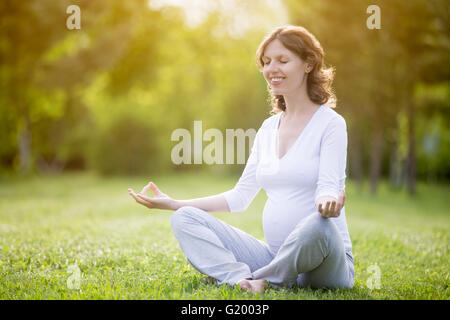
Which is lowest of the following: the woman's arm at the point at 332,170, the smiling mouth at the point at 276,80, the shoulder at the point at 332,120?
the woman's arm at the point at 332,170

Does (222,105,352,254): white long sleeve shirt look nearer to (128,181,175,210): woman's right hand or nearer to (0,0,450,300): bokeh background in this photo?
(0,0,450,300): bokeh background

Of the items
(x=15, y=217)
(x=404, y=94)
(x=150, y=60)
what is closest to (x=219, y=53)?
(x=150, y=60)

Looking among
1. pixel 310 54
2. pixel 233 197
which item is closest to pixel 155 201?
pixel 233 197

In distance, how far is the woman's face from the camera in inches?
131

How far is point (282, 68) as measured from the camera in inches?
131

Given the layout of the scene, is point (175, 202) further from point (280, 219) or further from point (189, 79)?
point (189, 79)

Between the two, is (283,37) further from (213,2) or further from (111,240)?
(213,2)

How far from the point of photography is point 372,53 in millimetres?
15969

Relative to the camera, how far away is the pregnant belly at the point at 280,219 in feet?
10.7

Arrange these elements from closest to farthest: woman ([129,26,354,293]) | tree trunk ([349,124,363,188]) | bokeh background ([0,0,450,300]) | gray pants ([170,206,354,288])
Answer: gray pants ([170,206,354,288])
woman ([129,26,354,293])
bokeh background ([0,0,450,300])
tree trunk ([349,124,363,188])

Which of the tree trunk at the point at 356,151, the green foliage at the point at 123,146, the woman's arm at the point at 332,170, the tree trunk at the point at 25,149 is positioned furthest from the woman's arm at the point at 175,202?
the tree trunk at the point at 25,149

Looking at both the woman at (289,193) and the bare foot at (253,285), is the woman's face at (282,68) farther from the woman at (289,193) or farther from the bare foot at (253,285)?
the bare foot at (253,285)

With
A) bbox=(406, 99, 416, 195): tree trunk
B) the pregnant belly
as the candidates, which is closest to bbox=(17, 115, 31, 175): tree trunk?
bbox=(406, 99, 416, 195): tree trunk

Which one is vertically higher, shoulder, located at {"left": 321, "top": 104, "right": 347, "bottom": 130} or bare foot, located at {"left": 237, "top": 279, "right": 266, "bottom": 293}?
shoulder, located at {"left": 321, "top": 104, "right": 347, "bottom": 130}
